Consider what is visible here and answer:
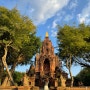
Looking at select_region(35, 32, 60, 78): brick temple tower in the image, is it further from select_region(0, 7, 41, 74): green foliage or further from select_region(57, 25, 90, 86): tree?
select_region(0, 7, 41, 74): green foliage

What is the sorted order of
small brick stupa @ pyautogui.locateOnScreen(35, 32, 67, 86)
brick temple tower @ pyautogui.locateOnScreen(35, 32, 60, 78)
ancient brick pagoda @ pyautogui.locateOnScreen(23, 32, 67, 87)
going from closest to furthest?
ancient brick pagoda @ pyautogui.locateOnScreen(23, 32, 67, 87), small brick stupa @ pyautogui.locateOnScreen(35, 32, 67, 86), brick temple tower @ pyautogui.locateOnScreen(35, 32, 60, 78)

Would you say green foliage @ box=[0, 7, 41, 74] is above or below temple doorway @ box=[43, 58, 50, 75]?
above

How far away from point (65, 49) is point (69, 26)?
15.2ft

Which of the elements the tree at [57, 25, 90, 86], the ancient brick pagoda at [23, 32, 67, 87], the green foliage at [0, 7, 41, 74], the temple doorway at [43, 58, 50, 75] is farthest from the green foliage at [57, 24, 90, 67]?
the temple doorway at [43, 58, 50, 75]

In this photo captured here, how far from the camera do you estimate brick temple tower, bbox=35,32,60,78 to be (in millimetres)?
70562

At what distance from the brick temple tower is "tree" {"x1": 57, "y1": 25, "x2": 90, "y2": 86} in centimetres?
1612

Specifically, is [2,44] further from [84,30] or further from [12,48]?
[84,30]

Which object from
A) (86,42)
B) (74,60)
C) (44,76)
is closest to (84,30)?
(86,42)

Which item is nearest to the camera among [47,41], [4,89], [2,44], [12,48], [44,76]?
[4,89]

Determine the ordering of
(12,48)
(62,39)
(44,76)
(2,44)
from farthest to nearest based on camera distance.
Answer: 1. (44,76)
2. (62,39)
3. (12,48)
4. (2,44)

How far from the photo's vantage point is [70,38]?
51469 mm

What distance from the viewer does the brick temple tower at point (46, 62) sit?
232ft

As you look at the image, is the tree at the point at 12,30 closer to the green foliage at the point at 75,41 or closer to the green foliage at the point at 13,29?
the green foliage at the point at 13,29

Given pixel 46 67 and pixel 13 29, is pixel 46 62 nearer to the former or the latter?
pixel 46 67
